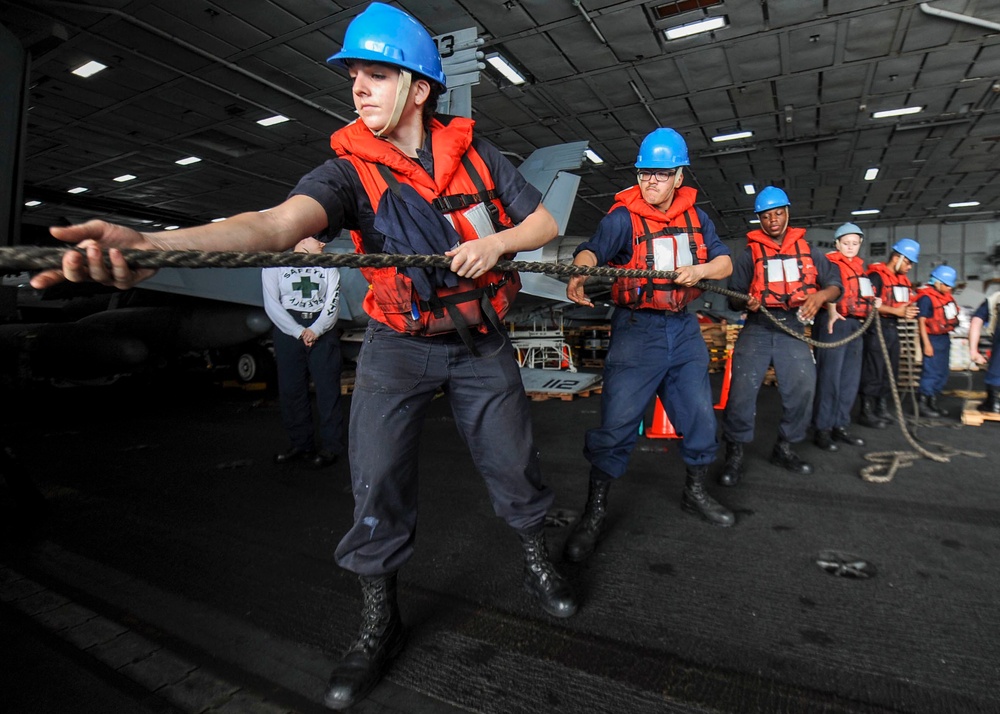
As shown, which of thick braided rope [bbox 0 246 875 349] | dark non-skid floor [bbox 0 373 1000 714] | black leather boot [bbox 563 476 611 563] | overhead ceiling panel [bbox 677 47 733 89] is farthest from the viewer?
overhead ceiling panel [bbox 677 47 733 89]

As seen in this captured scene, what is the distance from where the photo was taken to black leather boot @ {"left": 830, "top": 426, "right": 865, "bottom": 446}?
4.77m

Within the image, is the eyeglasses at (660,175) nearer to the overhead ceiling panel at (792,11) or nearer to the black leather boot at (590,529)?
the black leather boot at (590,529)

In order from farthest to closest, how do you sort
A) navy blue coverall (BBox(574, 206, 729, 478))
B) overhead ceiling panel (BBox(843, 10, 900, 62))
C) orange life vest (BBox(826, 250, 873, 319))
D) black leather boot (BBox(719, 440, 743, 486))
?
overhead ceiling panel (BBox(843, 10, 900, 62))
orange life vest (BBox(826, 250, 873, 319))
black leather boot (BBox(719, 440, 743, 486))
navy blue coverall (BBox(574, 206, 729, 478))

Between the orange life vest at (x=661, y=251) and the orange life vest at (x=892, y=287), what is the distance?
446 cm

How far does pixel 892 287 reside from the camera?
5.90m

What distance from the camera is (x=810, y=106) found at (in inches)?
392

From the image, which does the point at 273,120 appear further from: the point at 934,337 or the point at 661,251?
the point at 934,337

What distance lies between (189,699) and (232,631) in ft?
1.23

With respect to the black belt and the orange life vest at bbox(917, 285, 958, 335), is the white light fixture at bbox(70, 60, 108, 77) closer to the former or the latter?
the black belt

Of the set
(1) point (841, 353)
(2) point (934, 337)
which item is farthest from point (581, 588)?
(2) point (934, 337)

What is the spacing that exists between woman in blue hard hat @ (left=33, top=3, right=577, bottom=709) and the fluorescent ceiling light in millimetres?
11915

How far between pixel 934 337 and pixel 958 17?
14.3ft

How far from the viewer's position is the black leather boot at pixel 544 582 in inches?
81.0

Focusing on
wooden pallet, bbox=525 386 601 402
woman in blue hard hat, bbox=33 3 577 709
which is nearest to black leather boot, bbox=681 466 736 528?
woman in blue hard hat, bbox=33 3 577 709
